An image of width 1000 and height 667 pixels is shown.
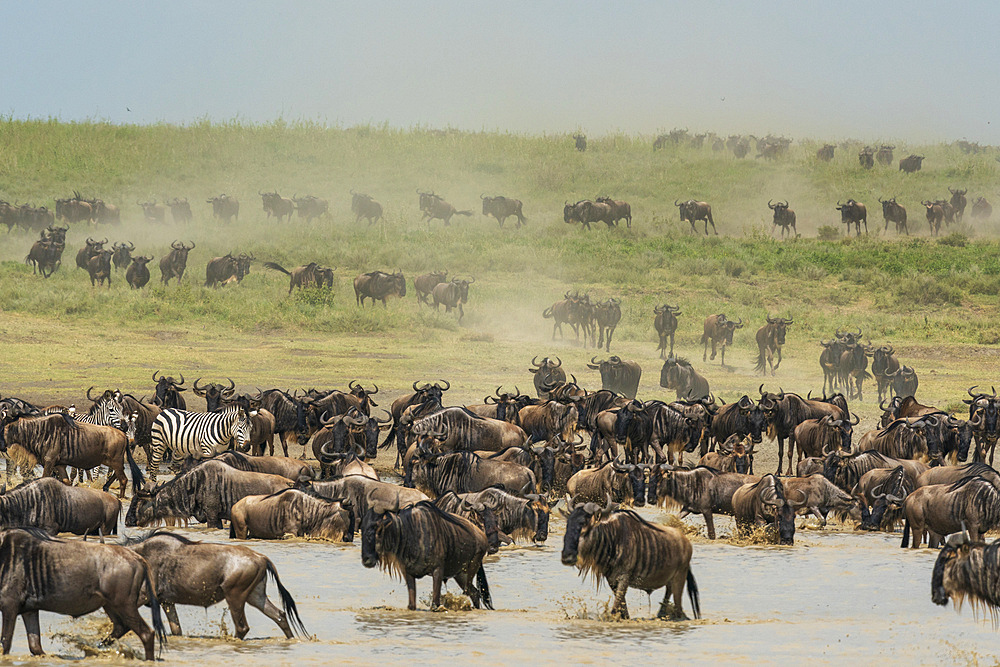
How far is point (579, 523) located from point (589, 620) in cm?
88

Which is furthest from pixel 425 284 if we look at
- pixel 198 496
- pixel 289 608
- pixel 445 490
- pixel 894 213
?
pixel 289 608

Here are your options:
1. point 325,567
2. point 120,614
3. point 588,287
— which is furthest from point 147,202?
point 120,614

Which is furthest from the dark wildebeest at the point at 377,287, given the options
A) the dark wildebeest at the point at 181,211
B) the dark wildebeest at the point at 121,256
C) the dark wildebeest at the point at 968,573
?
the dark wildebeest at the point at 968,573

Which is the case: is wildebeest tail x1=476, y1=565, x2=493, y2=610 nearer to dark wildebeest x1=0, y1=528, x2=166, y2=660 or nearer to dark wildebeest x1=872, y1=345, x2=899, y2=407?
dark wildebeest x1=0, y1=528, x2=166, y2=660

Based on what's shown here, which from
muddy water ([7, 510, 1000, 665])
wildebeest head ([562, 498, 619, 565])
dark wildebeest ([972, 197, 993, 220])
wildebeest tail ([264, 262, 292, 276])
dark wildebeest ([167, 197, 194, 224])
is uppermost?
dark wildebeest ([972, 197, 993, 220])

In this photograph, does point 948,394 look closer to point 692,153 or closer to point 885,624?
point 885,624

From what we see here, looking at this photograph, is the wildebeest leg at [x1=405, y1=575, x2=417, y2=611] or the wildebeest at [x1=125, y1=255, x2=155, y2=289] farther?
the wildebeest at [x1=125, y1=255, x2=155, y2=289]

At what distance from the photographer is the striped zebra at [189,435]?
1669cm

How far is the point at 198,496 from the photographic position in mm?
12945

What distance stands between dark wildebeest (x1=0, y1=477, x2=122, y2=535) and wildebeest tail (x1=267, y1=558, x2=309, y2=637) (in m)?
2.88

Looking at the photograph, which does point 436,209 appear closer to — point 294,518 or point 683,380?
point 683,380

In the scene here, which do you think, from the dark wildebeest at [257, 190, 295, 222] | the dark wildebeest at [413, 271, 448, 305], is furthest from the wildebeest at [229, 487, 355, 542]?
the dark wildebeest at [257, 190, 295, 222]

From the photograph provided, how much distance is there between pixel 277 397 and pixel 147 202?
3500 cm

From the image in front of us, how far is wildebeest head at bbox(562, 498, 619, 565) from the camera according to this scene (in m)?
9.40
